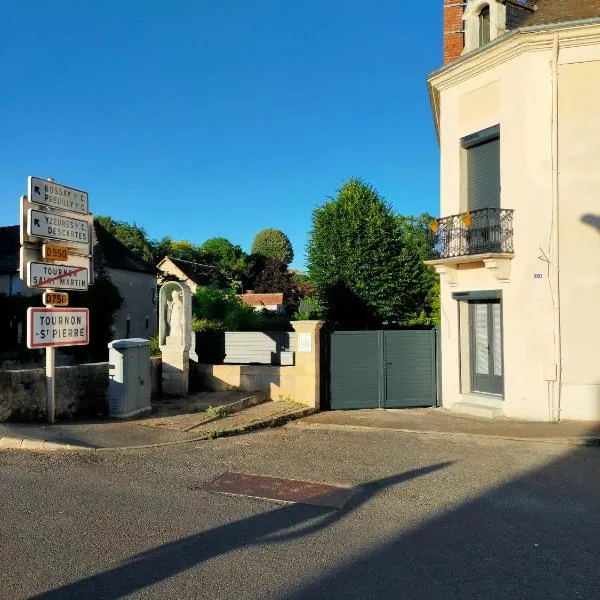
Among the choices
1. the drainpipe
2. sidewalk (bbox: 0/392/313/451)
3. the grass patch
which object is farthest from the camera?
the drainpipe

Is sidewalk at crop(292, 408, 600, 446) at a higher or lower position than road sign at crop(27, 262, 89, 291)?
lower

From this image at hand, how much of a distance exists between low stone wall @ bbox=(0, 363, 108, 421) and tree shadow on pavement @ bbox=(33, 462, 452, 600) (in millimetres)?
5374

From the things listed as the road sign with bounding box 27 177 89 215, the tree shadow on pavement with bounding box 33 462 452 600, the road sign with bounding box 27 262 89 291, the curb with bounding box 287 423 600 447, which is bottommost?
the curb with bounding box 287 423 600 447

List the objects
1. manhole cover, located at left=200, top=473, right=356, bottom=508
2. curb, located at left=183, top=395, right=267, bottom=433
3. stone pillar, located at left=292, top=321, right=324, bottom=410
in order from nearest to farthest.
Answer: manhole cover, located at left=200, top=473, right=356, bottom=508
curb, located at left=183, top=395, right=267, bottom=433
stone pillar, located at left=292, top=321, right=324, bottom=410

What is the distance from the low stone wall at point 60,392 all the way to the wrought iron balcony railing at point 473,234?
7.77m

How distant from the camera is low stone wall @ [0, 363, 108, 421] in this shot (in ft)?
28.6

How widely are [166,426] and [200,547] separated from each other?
499 cm

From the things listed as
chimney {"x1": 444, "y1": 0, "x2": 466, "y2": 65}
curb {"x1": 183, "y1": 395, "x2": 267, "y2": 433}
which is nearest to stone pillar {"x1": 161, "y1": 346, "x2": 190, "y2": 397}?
curb {"x1": 183, "y1": 395, "x2": 267, "y2": 433}

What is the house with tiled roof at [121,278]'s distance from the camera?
102ft

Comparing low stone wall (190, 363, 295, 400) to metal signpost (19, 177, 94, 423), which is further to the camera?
low stone wall (190, 363, 295, 400)

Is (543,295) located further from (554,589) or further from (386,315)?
(386,315)

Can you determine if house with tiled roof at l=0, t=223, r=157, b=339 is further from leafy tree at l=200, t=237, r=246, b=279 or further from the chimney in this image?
leafy tree at l=200, t=237, r=246, b=279

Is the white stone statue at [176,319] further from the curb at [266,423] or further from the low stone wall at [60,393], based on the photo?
the curb at [266,423]

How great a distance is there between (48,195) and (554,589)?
29.3 feet
